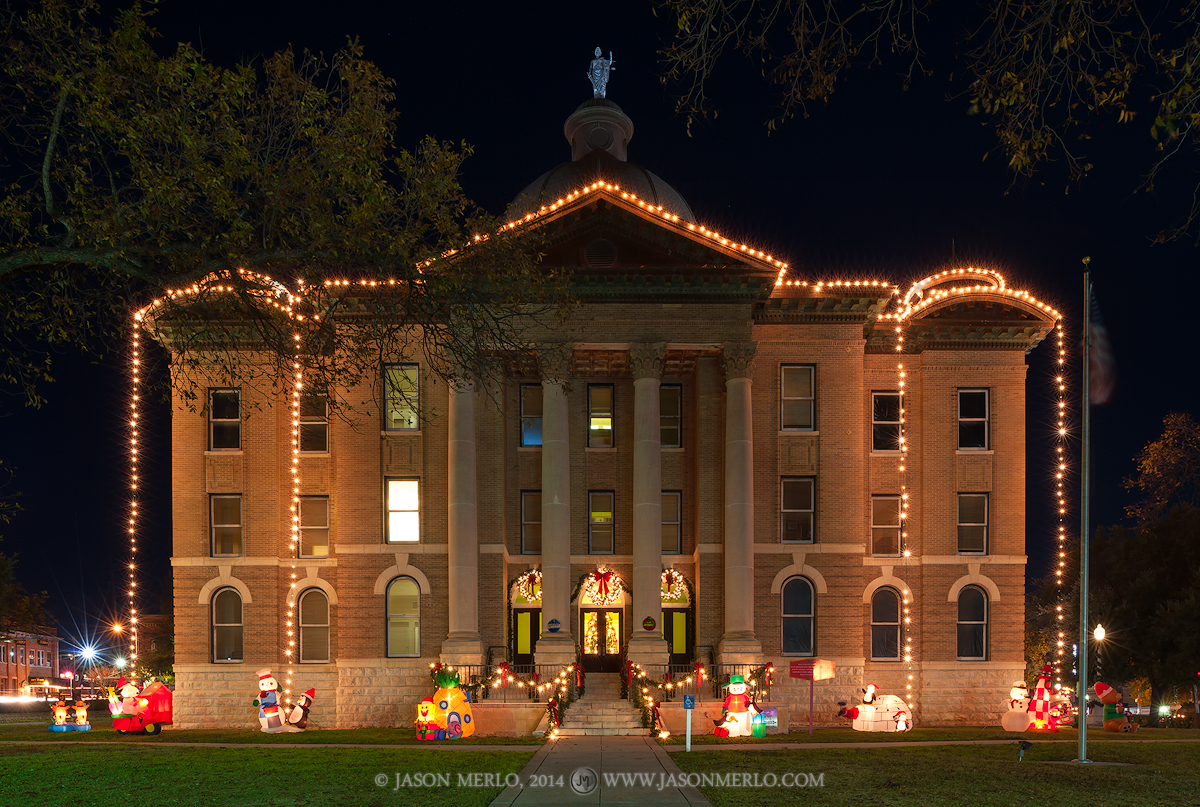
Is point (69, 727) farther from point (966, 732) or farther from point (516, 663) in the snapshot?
point (966, 732)

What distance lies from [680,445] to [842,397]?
5.56 metres

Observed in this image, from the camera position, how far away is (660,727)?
82.3ft

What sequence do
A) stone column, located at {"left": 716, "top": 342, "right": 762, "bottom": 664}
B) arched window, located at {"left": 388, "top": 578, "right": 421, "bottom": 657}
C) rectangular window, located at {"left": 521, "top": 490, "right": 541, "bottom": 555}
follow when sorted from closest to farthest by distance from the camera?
1. stone column, located at {"left": 716, "top": 342, "right": 762, "bottom": 664}
2. arched window, located at {"left": 388, "top": 578, "right": 421, "bottom": 657}
3. rectangular window, located at {"left": 521, "top": 490, "right": 541, "bottom": 555}

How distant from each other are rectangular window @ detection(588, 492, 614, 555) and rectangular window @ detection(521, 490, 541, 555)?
5.62 ft

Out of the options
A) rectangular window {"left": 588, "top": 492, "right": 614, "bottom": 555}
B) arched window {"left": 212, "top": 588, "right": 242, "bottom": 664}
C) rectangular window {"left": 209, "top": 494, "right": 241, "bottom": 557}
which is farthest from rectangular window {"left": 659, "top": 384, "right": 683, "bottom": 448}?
arched window {"left": 212, "top": 588, "right": 242, "bottom": 664}

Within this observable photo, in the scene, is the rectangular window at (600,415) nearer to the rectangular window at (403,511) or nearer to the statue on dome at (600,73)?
the rectangular window at (403,511)

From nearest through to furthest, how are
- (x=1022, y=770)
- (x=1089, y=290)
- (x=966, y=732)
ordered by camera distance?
(x=1022, y=770) < (x=1089, y=290) < (x=966, y=732)

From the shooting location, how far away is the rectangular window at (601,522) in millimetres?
32969

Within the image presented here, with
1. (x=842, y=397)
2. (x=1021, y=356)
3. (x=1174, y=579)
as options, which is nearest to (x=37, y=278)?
(x=842, y=397)

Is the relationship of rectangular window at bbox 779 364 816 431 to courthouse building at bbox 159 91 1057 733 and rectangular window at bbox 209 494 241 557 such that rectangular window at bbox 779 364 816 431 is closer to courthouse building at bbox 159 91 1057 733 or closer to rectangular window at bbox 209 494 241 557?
courthouse building at bbox 159 91 1057 733

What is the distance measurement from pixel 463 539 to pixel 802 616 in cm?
1116

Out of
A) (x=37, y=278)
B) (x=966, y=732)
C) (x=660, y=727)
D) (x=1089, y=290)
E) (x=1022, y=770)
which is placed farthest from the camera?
(x=966, y=732)

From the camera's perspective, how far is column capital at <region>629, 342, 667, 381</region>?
30.4 metres

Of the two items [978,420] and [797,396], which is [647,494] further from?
[978,420]
